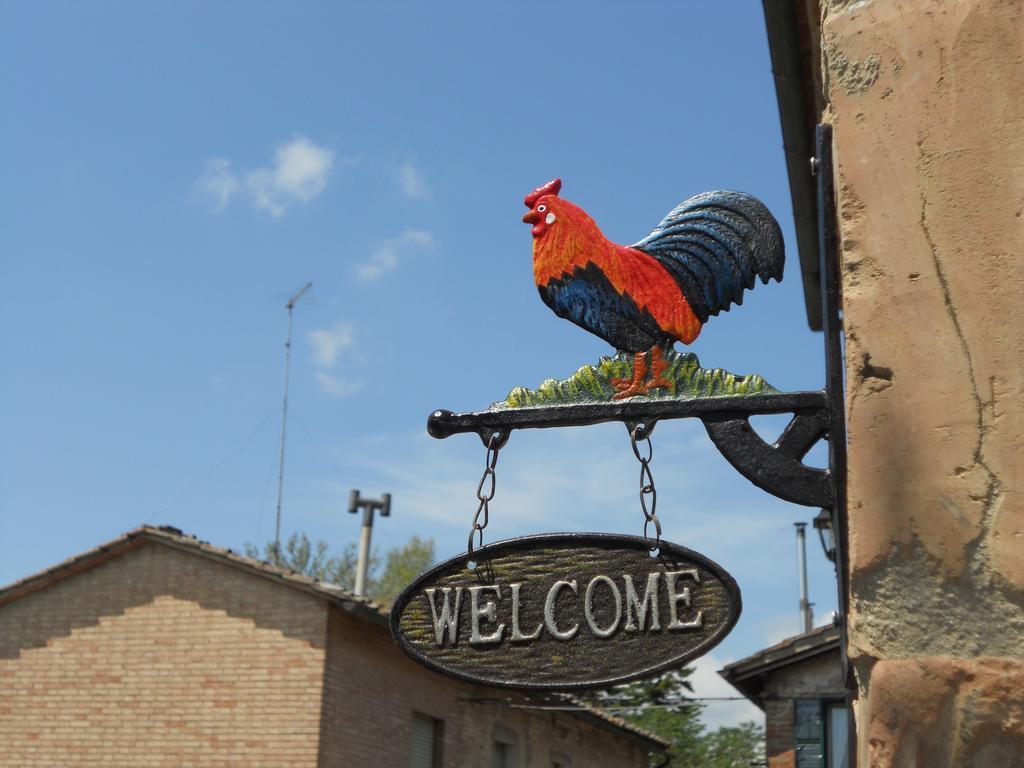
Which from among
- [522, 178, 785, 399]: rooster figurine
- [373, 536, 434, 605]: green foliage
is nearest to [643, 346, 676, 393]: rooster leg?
[522, 178, 785, 399]: rooster figurine

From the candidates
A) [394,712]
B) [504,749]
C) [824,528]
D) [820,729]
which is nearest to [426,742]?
[394,712]

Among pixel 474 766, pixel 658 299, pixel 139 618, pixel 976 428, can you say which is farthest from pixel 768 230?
pixel 474 766

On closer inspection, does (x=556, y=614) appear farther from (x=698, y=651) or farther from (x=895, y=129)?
(x=895, y=129)

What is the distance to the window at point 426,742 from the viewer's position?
1496cm

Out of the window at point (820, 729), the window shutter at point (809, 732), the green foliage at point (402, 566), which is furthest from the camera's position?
the green foliage at point (402, 566)

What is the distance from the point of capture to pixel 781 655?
45.6 feet

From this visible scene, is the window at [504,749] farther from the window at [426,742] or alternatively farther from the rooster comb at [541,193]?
the rooster comb at [541,193]

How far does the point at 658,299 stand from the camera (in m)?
3.01

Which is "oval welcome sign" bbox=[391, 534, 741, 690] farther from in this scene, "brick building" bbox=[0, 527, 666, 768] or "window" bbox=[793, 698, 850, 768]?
"window" bbox=[793, 698, 850, 768]

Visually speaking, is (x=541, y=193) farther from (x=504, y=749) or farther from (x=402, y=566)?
(x=402, y=566)

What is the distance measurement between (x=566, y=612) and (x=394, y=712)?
12193 millimetres

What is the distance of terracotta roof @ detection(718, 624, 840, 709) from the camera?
13859 mm

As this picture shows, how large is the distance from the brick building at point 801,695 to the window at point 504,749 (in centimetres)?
406

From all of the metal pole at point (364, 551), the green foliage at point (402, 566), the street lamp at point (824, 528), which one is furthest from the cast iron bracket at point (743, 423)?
the green foliage at point (402, 566)
